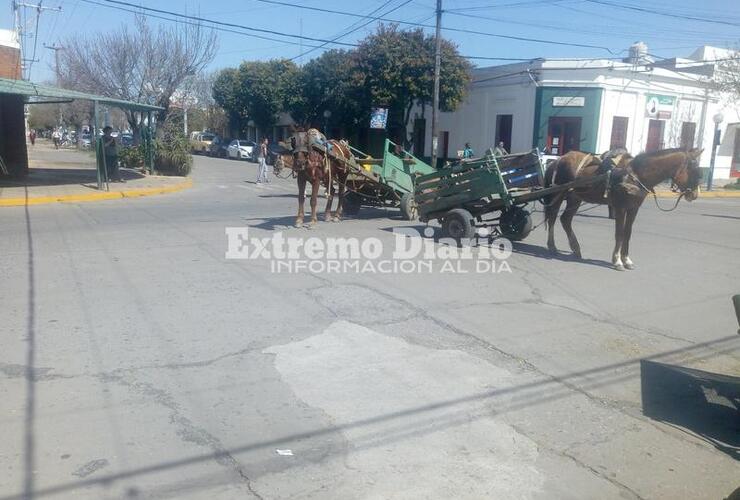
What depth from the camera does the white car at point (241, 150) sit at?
49006 mm

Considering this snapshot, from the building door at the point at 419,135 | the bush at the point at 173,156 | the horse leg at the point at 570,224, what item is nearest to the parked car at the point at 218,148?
the building door at the point at 419,135

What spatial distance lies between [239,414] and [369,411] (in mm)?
938

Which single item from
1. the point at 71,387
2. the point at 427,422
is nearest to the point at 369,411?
the point at 427,422

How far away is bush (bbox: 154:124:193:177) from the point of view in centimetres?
2539

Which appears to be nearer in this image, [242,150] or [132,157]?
[132,157]

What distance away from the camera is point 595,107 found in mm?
29844

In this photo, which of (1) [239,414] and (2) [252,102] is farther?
(2) [252,102]

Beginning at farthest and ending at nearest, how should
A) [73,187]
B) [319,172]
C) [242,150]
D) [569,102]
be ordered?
[242,150], [569,102], [73,187], [319,172]

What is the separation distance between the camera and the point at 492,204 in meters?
10.9

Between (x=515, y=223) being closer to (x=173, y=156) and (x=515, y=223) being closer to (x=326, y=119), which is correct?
(x=173, y=156)

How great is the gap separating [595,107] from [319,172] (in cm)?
2208

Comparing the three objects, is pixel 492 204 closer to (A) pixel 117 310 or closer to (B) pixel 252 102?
(A) pixel 117 310

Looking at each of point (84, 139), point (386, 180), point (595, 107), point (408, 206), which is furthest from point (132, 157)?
point (84, 139)

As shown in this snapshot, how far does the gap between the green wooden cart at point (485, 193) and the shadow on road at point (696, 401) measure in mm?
4972
